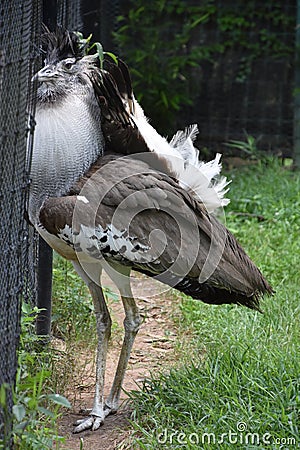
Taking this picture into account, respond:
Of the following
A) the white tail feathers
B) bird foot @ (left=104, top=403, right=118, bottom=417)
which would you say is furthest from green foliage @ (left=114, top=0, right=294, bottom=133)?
bird foot @ (left=104, top=403, right=118, bottom=417)

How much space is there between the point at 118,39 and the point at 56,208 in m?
5.04

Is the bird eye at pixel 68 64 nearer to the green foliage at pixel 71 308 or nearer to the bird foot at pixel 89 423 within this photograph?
the green foliage at pixel 71 308

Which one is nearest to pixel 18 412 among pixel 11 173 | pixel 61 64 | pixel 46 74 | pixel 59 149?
pixel 11 173

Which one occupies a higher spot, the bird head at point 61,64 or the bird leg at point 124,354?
the bird head at point 61,64

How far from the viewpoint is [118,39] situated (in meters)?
8.53

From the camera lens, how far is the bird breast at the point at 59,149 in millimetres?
3971

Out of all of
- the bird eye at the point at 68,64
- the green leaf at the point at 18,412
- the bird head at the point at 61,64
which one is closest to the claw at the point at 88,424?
the green leaf at the point at 18,412

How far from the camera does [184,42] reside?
909 centimetres

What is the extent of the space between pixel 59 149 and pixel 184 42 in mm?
5426

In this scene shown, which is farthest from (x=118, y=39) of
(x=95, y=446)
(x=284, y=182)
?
(x=95, y=446)

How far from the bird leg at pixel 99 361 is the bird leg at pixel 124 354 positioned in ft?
0.30

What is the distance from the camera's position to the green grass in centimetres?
357

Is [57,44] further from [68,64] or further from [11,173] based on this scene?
[11,173]

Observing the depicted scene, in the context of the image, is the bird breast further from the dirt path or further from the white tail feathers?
the dirt path
